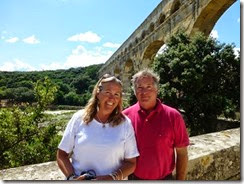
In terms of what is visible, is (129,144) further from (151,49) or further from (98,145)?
(151,49)

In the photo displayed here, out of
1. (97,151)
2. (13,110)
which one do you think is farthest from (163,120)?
(13,110)

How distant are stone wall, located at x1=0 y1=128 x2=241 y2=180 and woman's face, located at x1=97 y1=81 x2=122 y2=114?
1.96ft

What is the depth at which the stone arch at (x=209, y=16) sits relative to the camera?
909cm

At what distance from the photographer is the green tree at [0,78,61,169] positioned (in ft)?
15.1

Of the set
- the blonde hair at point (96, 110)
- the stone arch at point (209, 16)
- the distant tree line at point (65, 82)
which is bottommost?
the blonde hair at point (96, 110)

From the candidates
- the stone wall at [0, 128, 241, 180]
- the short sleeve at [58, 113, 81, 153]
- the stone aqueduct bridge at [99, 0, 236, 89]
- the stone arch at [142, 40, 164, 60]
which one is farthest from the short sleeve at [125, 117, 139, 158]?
the stone arch at [142, 40, 164, 60]

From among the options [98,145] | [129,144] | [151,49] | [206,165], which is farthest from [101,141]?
[151,49]

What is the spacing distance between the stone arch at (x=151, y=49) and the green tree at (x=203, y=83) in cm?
568

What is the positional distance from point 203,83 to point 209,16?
2899mm

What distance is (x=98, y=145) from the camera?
4.98ft

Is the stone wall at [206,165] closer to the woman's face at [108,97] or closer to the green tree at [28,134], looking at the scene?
the woman's face at [108,97]

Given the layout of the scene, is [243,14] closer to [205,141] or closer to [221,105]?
[205,141]

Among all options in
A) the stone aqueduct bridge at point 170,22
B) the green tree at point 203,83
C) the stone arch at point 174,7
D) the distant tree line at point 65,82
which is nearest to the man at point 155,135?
the distant tree line at point 65,82

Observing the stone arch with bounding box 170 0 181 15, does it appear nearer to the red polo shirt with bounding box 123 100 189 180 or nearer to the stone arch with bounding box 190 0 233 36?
the stone arch with bounding box 190 0 233 36
